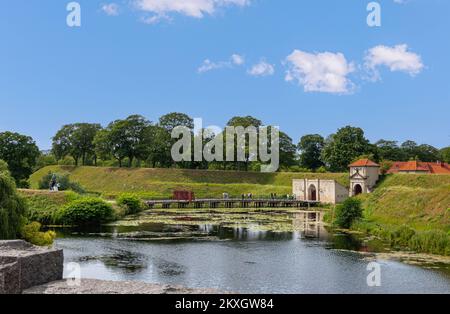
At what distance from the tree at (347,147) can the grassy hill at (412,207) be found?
39.9m

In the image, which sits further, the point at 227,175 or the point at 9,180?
the point at 227,175

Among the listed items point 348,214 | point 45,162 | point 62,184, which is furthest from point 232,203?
point 45,162

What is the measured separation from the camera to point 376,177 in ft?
238

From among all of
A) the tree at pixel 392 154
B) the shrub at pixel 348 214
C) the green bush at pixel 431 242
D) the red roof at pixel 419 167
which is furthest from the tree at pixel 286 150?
the green bush at pixel 431 242

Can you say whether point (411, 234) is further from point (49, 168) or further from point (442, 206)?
point (49, 168)

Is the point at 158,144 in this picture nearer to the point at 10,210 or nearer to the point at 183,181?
the point at 183,181

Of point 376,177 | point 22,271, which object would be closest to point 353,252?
point 22,271

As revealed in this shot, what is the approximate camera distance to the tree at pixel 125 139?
99250 millimetres

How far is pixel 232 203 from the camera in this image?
75625 millimetres

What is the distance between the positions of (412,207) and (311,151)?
72.8 m

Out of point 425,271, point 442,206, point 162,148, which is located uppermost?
point 162,148

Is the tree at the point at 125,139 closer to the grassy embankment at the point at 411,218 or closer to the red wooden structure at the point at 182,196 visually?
the red wooden structure at the point at 182,196

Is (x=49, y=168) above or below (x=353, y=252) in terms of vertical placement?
above
